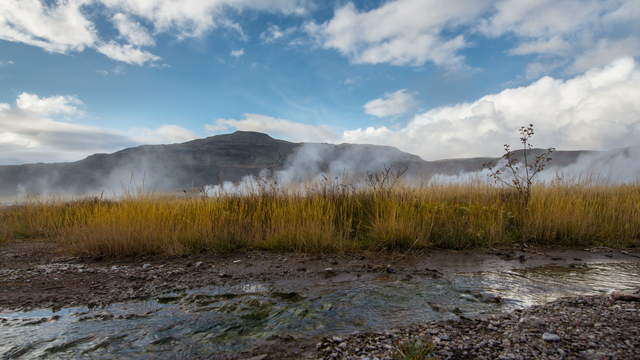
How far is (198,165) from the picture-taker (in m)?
72.8

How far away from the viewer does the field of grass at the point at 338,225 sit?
521 centimetres

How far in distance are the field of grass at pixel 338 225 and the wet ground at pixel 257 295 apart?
352 millimetres

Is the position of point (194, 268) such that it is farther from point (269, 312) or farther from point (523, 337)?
point (523, 337)

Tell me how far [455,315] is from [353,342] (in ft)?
3.49

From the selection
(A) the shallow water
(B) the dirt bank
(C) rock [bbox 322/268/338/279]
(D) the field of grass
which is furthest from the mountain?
(A) the shallow water

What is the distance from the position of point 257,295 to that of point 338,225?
273 cm

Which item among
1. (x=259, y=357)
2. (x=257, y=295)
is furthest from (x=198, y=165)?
(x=259, y=357)

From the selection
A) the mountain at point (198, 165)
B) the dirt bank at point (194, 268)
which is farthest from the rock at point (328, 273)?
the mountain at point (198, 165)

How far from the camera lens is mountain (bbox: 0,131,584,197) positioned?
59.7 metres

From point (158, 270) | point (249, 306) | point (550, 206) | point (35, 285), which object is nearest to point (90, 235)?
point (35, 285)

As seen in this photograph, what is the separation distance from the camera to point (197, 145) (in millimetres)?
95188

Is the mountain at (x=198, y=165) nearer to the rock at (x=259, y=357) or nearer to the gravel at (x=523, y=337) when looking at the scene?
the gravel at (x=523, y=337)

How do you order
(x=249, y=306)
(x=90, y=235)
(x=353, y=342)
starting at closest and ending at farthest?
(x=353, y=342), (x=249, y=306), (x=90, y=235)

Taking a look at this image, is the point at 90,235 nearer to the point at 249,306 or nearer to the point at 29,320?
the point at 29,320
